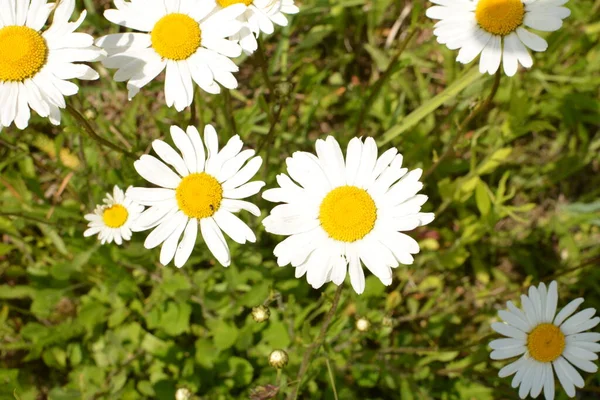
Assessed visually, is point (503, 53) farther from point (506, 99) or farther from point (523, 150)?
point (523, 150)

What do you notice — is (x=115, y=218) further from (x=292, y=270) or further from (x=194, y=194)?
(x=292, y=270)

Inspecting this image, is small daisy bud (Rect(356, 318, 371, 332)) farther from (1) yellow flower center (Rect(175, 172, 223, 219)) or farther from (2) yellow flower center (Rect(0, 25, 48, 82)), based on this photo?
(2) yellow flower center (Rect(0, 25, 48, 82))

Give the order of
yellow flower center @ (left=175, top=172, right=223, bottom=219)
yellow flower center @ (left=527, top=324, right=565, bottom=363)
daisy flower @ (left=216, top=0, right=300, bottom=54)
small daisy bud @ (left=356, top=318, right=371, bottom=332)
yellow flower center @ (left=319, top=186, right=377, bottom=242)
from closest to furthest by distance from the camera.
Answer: yellow flower center @ (left=319, top=186, right=377, bottom=242) < yellow flower center @ (left=175, top=172, right=223, bottom=219) < daisy flower @ (left=216, top=0, right=300, bottom=54) < yellow flower center @ (left=527, top=324, right=565, bottom=363) < small daisy bud @ (left=356, top=318, right=371, bottom=332)

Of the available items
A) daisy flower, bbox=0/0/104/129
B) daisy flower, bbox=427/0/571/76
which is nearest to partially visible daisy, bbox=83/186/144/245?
daisy flower, bbox=0/0/104/129

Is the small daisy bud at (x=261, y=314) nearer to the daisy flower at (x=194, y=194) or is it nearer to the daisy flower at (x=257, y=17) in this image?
the daisy flower at (x=194, y=194)

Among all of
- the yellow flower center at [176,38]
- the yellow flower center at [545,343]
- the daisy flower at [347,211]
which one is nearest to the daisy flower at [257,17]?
the yellow flower center at [176,38]

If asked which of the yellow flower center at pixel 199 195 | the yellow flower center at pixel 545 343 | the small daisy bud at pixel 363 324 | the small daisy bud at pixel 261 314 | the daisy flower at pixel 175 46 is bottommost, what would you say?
the small daisy bud at pixel 261 314

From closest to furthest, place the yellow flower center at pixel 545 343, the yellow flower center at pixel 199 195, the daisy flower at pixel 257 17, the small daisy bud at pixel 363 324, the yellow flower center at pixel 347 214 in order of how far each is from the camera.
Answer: the yellow flower center at pixel 347 214 → the yellow flower center at pixel 199 195 → the daisy flower at pixel 257 17 → the yellow flower center at pixel 545 343 → the small daisy bud at pixel 363 324
